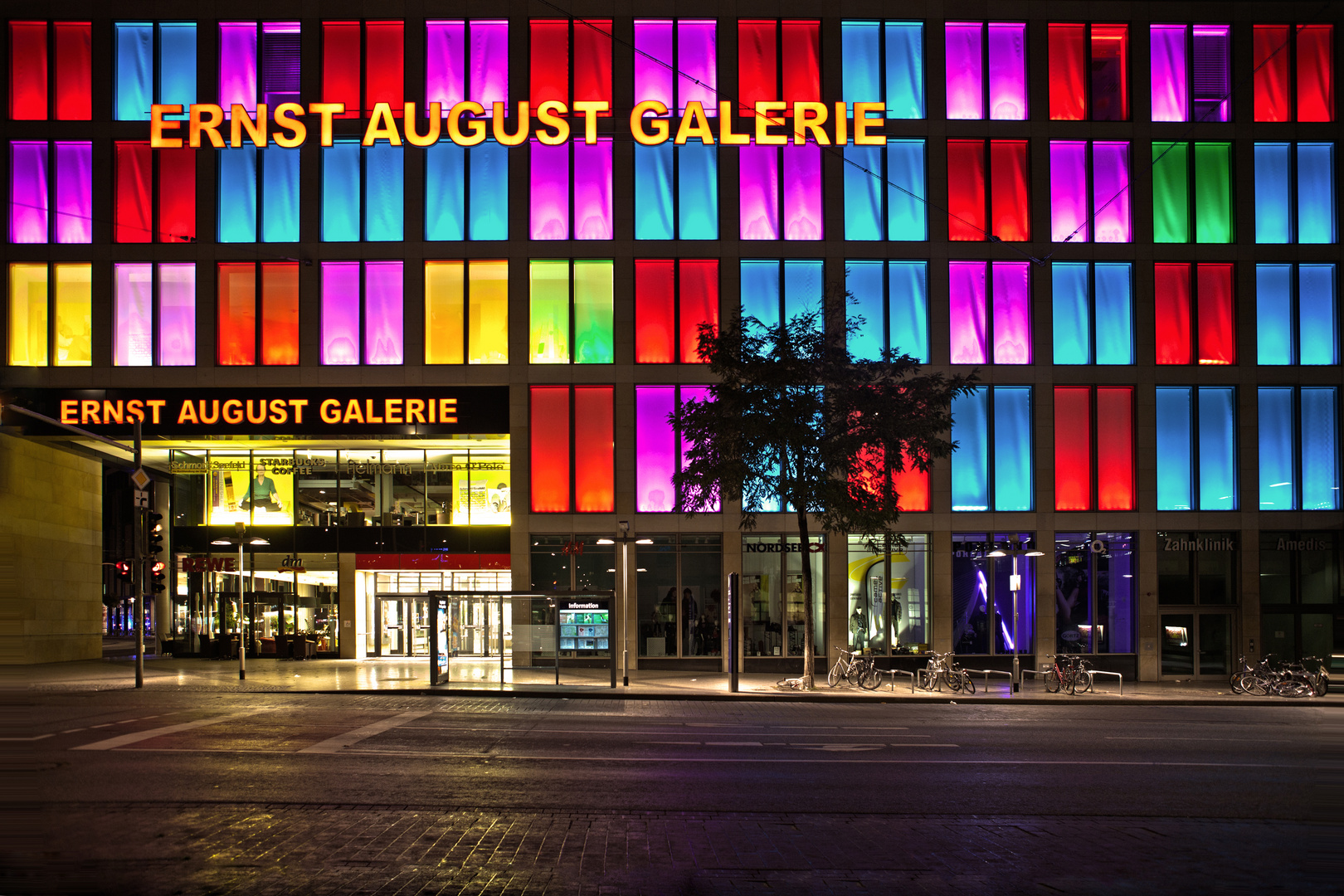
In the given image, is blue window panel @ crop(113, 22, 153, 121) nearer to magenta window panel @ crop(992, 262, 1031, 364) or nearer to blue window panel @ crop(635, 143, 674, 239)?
blue window panel @ crop(635, 143, 674, 239)

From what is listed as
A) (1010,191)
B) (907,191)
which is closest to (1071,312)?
(1010,191)

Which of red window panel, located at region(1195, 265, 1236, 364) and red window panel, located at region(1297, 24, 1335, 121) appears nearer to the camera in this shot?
red window panel, located at region(1195, 265, 1236, 364)

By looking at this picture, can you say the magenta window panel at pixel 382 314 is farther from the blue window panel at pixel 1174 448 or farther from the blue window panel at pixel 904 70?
the blue window panel at pixel 1174 448

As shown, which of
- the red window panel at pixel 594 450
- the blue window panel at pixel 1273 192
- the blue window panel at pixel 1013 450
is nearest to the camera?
the red window panel at pixel 594 450

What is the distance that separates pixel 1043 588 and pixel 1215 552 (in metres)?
6.05

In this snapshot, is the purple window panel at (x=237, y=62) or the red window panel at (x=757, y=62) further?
the purple window panel at (x=237, y=62)

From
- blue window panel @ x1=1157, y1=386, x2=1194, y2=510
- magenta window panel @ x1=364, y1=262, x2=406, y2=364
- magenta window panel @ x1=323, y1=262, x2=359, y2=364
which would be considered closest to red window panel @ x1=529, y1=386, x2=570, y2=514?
magenta window panel @ x1=364, y1=262, x2=406, y2=364

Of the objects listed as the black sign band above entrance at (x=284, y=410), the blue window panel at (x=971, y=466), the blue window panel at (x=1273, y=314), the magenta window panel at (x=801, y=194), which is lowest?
the blue window panel at (x=971, y=466)

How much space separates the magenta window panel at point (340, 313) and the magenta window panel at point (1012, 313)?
69.7ft

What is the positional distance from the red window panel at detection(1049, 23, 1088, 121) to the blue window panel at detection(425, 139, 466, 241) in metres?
19.9

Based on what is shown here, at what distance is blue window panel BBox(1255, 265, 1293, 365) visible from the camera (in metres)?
35.2

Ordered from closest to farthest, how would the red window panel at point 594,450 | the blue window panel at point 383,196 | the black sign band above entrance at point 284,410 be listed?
1. the black sign band above entrance at point 284,410
2. the red window panel at point 594,450
3. the blue window panel at point 383,196

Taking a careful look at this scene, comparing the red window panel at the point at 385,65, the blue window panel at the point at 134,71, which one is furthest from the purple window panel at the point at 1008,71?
the blue window panel at the point at 134,71

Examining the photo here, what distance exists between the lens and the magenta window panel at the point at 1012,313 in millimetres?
35062
